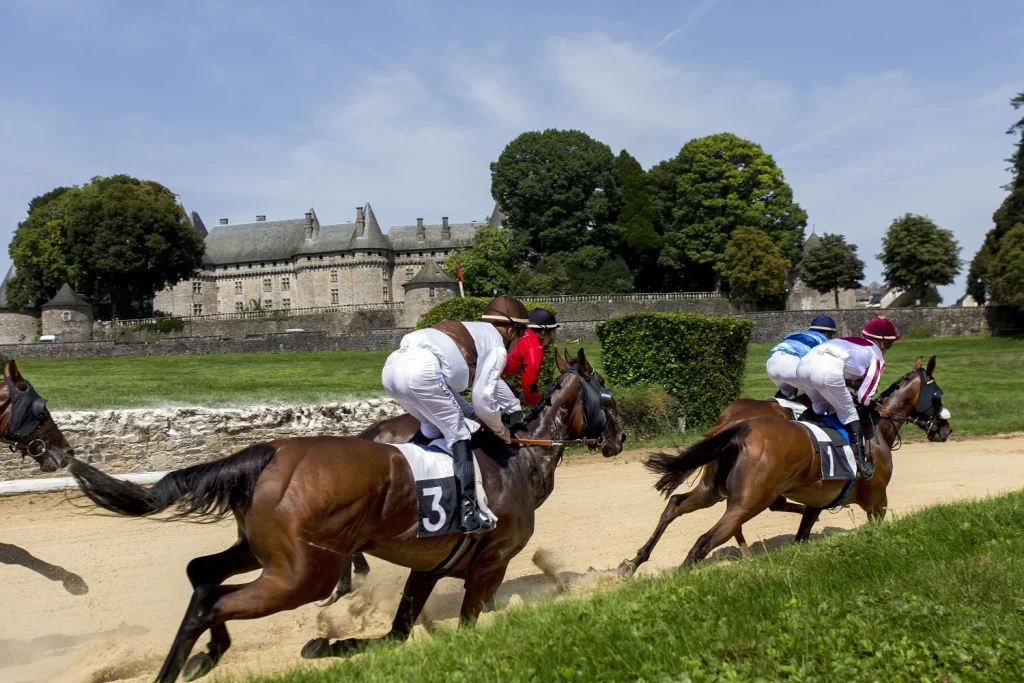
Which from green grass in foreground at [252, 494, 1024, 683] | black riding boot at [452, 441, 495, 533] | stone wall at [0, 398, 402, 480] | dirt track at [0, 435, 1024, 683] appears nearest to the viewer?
green grass in foreground at [252, 494, 1024, 683]

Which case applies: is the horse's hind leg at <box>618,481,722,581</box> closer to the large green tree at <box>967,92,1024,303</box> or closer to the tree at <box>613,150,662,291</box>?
the large green tree at <box>967,92,1024,303</box>

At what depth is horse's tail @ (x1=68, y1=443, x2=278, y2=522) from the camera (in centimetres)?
438

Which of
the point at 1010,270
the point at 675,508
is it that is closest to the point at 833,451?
the point at 675,508

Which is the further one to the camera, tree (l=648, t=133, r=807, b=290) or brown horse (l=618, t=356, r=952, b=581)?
tree (l=648, t=133, r=807, b=290)

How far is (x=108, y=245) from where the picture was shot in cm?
5803

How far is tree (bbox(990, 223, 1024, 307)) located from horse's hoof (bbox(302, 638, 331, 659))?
4328cm

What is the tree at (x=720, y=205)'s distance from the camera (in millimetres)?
64062

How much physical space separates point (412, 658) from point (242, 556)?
46.8 inches

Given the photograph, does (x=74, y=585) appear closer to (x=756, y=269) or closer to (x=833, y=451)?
(x=833, y=451)

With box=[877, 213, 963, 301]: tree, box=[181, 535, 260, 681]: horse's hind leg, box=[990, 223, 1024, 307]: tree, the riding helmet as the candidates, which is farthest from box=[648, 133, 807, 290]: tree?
box=[181, 535, 260, 681]: horse's hind leg

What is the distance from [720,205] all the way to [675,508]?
59489 millimetres

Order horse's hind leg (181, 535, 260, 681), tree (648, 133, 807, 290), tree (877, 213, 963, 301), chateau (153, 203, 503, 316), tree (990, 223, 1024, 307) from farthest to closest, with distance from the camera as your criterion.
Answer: chateau (153, 203, 503, 316) < tree (648, 133, 807, 290) < tree (877, 213, 963, 301) < tree (990, 223, 1024, 307) < horse's hind leg (181, 535, 260, 681)

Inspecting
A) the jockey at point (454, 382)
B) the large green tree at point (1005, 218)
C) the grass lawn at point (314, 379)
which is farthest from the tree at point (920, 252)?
the jockey at point (454, 382)

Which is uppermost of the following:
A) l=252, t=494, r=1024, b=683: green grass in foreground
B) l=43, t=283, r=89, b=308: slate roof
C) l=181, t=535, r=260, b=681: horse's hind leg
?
l=43, t=283, r=89, b=308: slate roof
